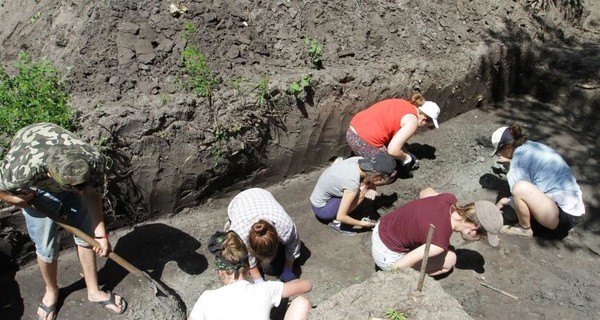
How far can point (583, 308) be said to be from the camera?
13.0 ft

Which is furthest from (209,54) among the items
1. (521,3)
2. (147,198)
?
(521,3)

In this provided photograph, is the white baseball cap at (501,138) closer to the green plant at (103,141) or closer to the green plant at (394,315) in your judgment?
the green plant at (394,315)

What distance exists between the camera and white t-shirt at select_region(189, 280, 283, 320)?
3.06m

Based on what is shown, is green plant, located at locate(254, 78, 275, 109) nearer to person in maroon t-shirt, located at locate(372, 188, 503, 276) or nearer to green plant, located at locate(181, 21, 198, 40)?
green plant, located at locate(181, 21, 198, 40)

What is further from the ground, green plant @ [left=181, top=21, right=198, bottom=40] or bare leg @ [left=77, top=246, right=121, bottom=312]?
green plant @ [left=181, top=21, right=198, bottom=40]

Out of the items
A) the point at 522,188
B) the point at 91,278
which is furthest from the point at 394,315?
the point at 91,278

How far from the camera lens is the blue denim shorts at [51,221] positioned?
3361 mm

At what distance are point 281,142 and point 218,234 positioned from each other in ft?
5.78

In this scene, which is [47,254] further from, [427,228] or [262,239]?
[427,228]

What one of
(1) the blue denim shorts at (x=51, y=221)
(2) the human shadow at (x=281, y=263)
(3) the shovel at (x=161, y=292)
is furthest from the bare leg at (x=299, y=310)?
(1) the blue denim shorts at (x=51, y=221)

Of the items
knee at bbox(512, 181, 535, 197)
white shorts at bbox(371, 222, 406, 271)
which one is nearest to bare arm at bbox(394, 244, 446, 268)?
white shorts at bbox(371, 222, 406, 271)

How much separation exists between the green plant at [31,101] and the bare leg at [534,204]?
364 centimetres

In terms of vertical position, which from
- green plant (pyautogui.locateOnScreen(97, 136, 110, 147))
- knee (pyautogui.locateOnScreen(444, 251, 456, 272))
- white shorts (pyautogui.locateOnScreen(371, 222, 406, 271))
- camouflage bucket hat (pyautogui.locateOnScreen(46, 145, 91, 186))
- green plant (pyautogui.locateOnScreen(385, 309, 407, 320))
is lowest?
knee (pyautogui.locateOnScreen(444, 251, 456, 272))

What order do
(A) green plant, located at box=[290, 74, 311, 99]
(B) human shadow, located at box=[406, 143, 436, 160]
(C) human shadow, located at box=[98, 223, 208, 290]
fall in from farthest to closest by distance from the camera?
(B) human shadow, located at box=[406, 143, 436, 160], (A) green plant, located at box=[290, 74, 311, 99], (C) human shadow, located at box=[98, 223, 208, 290]
